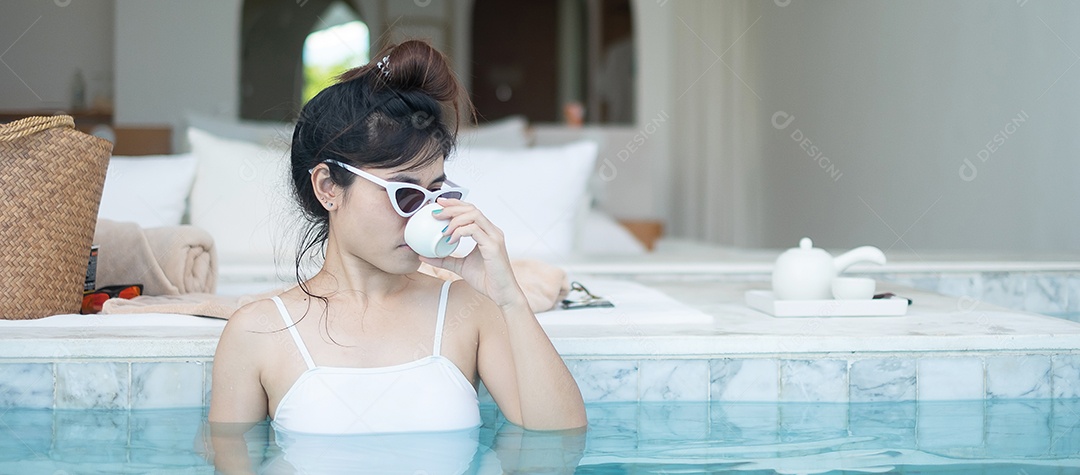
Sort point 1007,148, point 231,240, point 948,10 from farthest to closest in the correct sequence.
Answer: point 948,10, point 1007,148, point 231,240

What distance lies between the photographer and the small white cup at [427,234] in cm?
154

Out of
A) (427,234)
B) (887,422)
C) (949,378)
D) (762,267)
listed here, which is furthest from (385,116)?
(762,267)

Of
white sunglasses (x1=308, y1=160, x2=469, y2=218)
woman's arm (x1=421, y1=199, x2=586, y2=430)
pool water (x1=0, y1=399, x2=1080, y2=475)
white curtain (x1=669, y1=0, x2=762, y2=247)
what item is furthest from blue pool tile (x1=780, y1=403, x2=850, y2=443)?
white curtain (x1=669, y1=0, x2=762, y2=247)

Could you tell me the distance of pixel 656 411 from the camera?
1.97 metres

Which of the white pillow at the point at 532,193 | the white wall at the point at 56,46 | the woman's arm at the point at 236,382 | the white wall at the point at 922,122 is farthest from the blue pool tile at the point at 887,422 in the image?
the white wall at the point at 56,46

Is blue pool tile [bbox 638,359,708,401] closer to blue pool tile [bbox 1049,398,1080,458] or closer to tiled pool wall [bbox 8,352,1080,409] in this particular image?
tiled pool wall [bbox 8,352,1080,409]

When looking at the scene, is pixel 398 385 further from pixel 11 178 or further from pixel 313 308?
pixel 11 178

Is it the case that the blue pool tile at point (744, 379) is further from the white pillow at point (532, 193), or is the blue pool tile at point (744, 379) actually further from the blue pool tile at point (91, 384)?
the white pillow at point (532, 193)

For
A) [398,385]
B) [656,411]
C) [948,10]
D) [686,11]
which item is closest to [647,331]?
[656,411]

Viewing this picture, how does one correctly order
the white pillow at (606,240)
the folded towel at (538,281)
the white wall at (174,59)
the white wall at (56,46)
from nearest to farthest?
the folded towel at (538,281) < the white pillow at (606,240) < the white wall at (174,59) < the white wall at (56,46)

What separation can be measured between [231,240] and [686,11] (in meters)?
3.49

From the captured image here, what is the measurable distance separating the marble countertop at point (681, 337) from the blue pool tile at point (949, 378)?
27 mm

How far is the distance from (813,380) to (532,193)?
6.63 ft

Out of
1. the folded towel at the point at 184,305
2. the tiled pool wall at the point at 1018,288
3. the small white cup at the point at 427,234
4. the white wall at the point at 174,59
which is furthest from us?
the white wall at the point at 174,59
